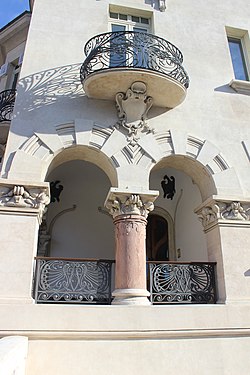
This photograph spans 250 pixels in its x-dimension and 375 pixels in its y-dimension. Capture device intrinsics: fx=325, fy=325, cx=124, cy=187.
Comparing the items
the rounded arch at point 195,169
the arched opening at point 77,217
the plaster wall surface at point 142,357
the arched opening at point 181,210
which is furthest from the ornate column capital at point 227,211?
the arched opening at point 77,217

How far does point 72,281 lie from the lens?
629cm

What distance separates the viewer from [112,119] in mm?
7477

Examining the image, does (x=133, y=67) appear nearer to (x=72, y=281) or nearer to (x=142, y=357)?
(x=72, y=281)

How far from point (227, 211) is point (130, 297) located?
2822 millimetres

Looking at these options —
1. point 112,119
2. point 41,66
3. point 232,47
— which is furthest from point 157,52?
point 232,47

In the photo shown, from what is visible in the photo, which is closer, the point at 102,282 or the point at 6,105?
the point at 102,282

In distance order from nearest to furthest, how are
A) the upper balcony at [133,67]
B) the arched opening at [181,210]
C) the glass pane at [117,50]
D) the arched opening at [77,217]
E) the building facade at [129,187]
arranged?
the building facade at [129,187] → the upper balcony at [133,67] → the glass pane at [117,50] → the arched opening at [181,210] → the arched opening at [77,217]

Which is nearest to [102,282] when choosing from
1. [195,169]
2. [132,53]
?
[195,169]

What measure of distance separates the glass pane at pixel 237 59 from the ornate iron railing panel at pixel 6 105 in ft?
21.4

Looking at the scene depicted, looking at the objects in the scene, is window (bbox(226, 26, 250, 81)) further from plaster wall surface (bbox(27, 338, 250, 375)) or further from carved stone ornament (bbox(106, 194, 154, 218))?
plaster wall surface (bbox(27, 338, 250, 375))

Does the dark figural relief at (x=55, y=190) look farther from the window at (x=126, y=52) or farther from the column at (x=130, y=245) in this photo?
the window at (x=126, y=52)

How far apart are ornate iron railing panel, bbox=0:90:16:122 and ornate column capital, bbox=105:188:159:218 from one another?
4421mm

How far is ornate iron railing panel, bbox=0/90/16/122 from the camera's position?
922 cm

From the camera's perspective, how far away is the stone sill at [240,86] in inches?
336
